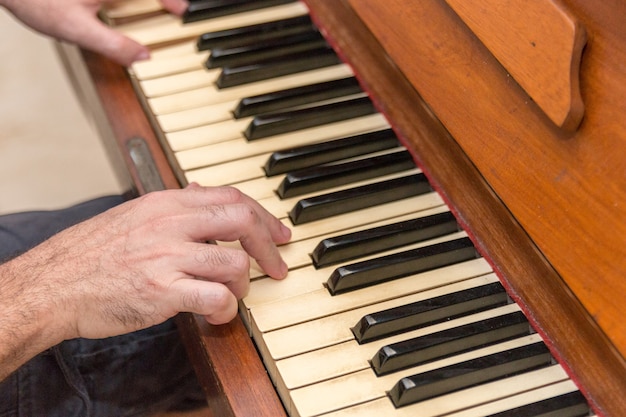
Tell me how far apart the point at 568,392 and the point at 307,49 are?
35.6 inches

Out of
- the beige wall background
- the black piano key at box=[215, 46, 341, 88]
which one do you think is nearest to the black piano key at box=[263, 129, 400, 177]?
the black piano key at box=[215, 46, 341, 88]

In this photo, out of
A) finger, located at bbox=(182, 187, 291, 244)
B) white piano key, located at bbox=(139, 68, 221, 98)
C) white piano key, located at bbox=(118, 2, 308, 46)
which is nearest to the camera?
finger, located at bbox=(182, 187, 291, 244)

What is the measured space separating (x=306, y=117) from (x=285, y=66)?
0.17 meters

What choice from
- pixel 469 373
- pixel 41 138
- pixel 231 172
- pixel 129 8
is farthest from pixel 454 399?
pixel 41 138

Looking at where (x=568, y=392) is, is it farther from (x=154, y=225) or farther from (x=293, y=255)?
(x=154, y=225)

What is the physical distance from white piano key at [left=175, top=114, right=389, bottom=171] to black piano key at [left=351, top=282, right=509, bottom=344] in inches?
17.2

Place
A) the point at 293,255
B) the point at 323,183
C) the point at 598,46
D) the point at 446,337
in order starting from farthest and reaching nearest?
the point at 323,183, the point at 293,255, the point at 446,337, the point at 598,46

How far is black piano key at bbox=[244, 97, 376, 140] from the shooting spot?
1.70 m

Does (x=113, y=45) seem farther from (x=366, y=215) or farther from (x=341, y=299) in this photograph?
(x=341, y=299)

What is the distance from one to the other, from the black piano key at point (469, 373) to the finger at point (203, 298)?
28 cm

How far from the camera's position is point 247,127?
1.72 metres

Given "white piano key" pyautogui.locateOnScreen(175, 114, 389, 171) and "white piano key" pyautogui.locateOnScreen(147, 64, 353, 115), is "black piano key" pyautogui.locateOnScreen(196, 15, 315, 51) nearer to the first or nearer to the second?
"white piano key" pyautogui.locateOnScreen(147, 64, 353, 115)

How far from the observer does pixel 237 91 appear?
181cm

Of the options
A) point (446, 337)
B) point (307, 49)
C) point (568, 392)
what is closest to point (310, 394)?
point (446, 337)
